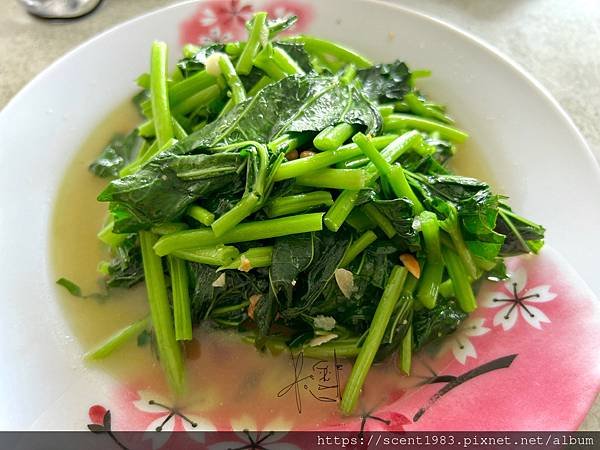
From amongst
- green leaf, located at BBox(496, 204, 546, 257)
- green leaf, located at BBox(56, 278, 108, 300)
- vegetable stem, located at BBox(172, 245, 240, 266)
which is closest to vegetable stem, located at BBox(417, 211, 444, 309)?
A: green leaf, located at BBox(496, 204, 546, 257)

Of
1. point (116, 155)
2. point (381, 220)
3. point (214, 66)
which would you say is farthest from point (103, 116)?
point (381, 220)

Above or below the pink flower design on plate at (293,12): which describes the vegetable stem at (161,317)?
below

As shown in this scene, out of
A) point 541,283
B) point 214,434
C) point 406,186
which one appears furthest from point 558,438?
point 214,434

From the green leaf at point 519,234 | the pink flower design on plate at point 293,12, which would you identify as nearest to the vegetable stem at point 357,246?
the green leaf at point 519,234

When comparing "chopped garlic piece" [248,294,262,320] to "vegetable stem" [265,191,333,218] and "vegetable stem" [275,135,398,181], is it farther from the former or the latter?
"vegetable stem" [275,135,398,181]

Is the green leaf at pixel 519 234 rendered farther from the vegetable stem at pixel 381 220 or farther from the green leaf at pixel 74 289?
the green leaf at pixel 74 289
